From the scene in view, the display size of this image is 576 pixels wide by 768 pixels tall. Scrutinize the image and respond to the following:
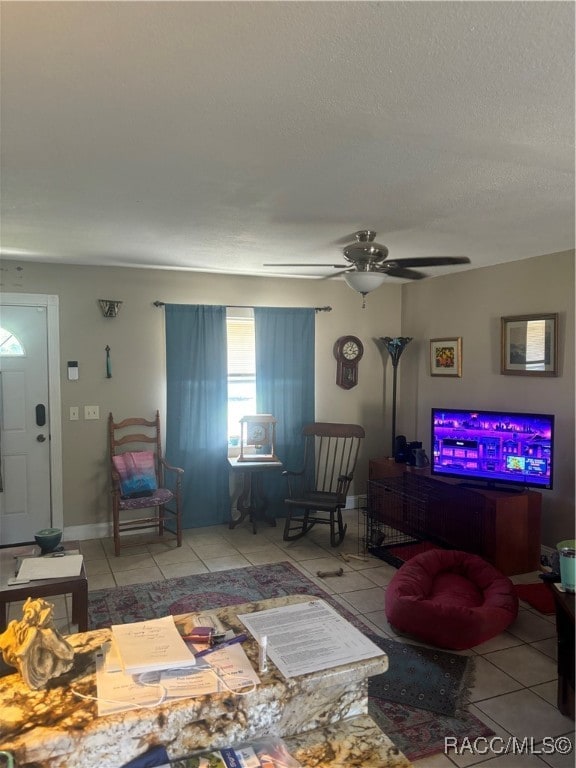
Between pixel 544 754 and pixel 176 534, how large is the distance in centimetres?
329

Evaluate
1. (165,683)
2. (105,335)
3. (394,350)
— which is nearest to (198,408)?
(105,335)

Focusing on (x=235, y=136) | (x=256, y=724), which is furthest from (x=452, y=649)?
(x=235, y=136)

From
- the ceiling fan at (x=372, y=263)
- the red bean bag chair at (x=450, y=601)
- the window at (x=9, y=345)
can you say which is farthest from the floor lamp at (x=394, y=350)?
the window at (x=9, y=345)

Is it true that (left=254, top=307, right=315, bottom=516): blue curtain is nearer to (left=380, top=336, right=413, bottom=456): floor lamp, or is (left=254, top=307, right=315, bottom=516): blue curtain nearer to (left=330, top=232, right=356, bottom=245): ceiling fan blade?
(left=380, top=336, right=413, bottom=456): floor lamp

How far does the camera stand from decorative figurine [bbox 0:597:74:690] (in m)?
1.20

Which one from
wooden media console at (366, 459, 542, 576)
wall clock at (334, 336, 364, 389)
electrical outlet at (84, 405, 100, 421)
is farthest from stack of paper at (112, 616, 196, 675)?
wall clock at (334, 336, 364, 389)

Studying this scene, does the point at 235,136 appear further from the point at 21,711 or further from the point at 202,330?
the point at 202,330

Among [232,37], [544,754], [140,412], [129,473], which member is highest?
[232,37]

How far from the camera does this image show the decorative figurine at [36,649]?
120 centimetres

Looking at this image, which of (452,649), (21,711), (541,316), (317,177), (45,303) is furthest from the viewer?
(45,303)

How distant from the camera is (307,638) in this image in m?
1.38

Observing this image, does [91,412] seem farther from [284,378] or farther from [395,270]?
[395,270]

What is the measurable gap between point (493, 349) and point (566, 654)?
2760 millimetres

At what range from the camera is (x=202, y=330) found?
5.15 metres
